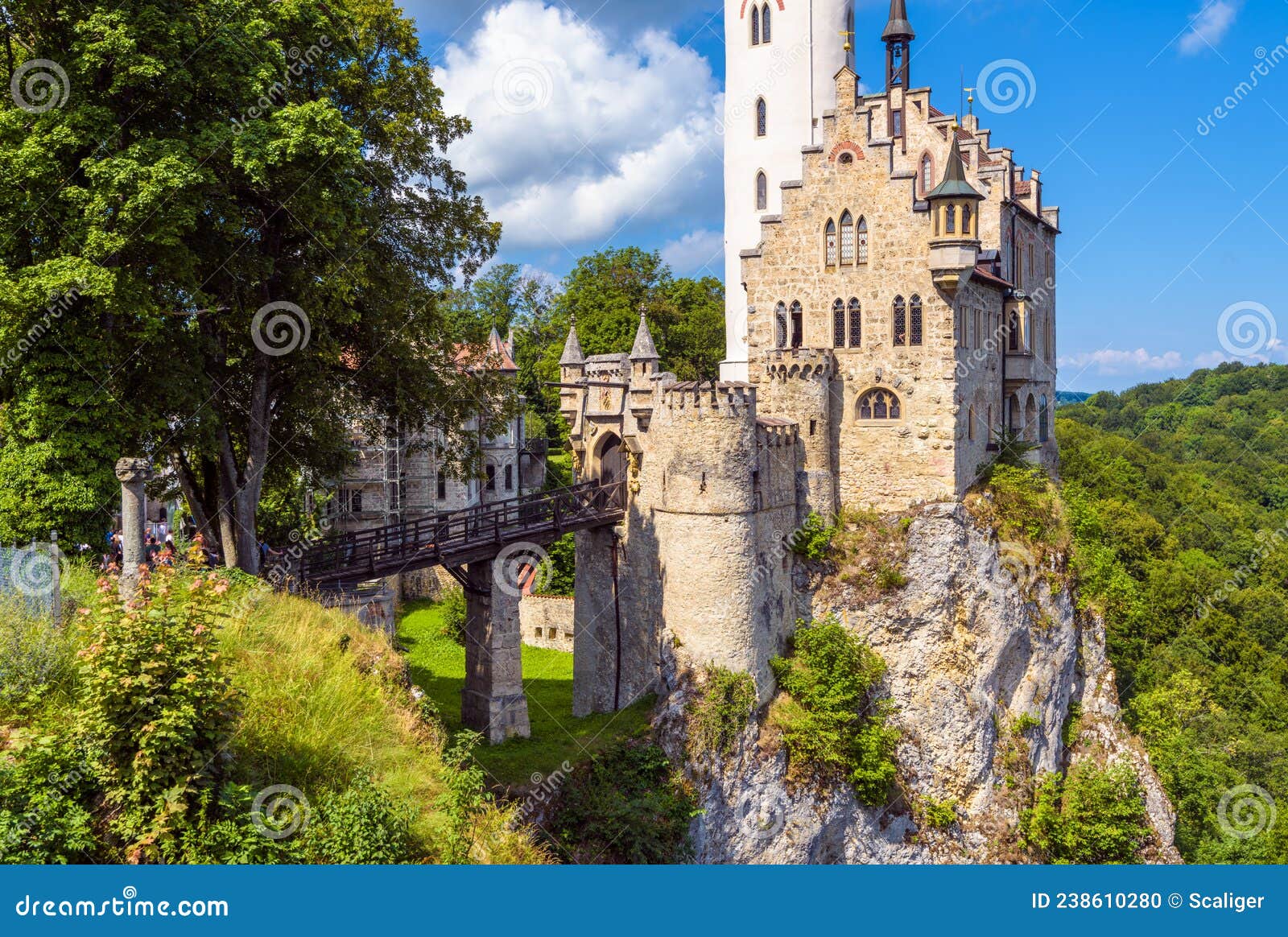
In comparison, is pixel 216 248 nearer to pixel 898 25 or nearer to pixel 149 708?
pixel 149 708

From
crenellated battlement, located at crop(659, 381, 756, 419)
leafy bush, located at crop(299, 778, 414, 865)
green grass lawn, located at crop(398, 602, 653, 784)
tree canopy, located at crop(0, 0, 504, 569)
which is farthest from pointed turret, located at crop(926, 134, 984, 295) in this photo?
leafy bush, located at crop(299, 778, 414, 865)

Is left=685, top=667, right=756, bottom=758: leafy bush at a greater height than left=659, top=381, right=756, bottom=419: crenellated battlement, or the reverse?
left=659, top=381, right=756, bottom=419: crenellated battlement

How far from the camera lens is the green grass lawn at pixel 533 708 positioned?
25.2m

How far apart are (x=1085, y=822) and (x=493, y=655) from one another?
65.8ft

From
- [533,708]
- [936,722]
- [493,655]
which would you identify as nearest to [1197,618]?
[936,722]

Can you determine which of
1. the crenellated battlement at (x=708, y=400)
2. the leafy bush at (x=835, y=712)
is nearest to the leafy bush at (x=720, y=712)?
the leafy bush at (x=835, y=712)

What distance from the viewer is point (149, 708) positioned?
11.9 metres

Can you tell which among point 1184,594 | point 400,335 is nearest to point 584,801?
point 400,335

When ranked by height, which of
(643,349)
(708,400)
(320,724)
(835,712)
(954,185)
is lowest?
(835,712)

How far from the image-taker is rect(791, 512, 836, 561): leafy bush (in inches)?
1214

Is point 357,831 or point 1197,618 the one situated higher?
point 357,831

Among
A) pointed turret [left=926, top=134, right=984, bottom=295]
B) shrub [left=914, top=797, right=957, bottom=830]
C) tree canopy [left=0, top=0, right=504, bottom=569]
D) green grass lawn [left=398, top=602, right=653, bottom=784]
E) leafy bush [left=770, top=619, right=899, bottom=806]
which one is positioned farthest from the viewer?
shrub [left=914, top=797, right=957, bottom=830]

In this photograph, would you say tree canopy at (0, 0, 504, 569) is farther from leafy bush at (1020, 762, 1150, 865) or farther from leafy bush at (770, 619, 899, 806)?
leafy bush at (1020, 762, 1150, 865)

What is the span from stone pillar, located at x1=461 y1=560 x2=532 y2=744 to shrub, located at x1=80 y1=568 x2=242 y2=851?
571 inches
